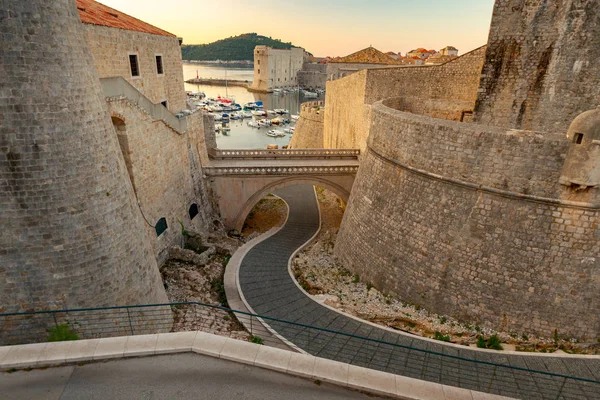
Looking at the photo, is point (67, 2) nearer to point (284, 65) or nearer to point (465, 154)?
point (465, 154)

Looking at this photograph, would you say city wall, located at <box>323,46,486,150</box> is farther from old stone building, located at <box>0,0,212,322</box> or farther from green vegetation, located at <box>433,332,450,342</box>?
old stone building, located at <box>0,0,212,322</box>

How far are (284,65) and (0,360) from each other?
283 ft

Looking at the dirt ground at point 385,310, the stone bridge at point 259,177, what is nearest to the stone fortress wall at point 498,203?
the dirt ground at point 385,310

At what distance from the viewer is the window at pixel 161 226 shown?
1295 cm

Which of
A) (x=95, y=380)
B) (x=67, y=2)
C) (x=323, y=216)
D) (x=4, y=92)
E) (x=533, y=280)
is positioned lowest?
(x=323, y=216)

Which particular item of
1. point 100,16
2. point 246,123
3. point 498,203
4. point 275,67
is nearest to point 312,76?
point 275,67

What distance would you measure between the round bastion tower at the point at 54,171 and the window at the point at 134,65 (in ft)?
26.5

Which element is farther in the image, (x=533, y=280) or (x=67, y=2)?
(x=533, y=280)

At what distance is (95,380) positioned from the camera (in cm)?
505

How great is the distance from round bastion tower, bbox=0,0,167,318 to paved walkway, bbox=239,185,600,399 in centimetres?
508

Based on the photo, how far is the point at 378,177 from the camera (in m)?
12.6

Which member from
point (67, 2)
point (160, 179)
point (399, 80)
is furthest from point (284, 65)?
point (67, 2)

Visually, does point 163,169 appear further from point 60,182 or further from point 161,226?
point 60,182

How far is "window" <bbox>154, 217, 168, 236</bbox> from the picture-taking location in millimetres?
12945
